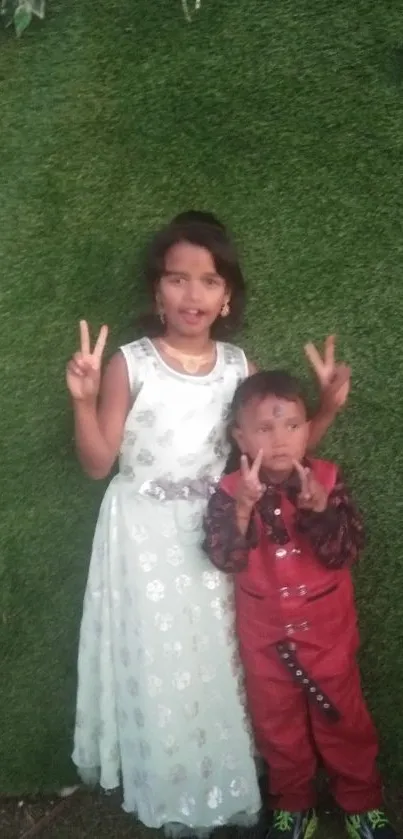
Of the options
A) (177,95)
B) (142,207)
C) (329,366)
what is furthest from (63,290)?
(329,366)

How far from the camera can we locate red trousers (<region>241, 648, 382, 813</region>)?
1668 mm

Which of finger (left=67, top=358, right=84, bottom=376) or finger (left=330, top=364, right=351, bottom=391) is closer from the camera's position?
finger (left=67, top=358, right=84, bottom=376)

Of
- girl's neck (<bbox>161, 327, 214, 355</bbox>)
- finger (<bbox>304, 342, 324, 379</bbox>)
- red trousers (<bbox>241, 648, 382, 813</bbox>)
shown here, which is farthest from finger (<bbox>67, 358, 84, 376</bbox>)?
red trousers (<bbox>241, 648, 382, 813</bbox>)

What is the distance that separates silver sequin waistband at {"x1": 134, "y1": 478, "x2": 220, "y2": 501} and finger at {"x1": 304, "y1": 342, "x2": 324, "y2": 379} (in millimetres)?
342

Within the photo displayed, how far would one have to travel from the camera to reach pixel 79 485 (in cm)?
182

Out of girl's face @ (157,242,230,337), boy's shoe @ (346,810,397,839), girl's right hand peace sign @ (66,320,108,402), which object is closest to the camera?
girl's right hand peace sign @ (66,320,108,402)

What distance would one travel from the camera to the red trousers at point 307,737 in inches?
65.7

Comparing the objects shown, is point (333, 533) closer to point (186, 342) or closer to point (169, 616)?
point (169, 616)

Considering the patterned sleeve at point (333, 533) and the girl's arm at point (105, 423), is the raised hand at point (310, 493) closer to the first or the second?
the patterned sleeve at point (333, 533)

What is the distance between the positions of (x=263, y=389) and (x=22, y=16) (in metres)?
0.91

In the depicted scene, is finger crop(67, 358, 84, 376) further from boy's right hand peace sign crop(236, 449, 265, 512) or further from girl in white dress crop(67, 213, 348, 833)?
boy's right hand peace sign crop(236, 449, 265, 512)

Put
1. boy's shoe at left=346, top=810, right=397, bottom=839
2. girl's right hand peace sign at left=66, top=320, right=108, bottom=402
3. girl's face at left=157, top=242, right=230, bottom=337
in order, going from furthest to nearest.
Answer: boy's shoe at left=346, top=810, right=397, bottom=839 → girl's face at left=157, top=242, right=230, bottom=337 → girl's right hand peace sign at left=66, top=320, right=108, bottom=402

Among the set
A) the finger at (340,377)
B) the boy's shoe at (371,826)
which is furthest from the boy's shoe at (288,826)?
the finger at (340,377)

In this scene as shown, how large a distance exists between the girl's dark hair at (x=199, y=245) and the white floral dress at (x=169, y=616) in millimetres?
104
